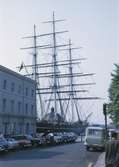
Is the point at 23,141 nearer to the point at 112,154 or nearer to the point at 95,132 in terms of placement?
the point at 95,132

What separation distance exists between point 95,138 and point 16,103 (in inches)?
1220

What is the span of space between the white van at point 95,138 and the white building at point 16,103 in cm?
2464

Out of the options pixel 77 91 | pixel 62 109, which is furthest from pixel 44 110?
pixel 77 91

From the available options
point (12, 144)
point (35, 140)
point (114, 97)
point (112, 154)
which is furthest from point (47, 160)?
point (35, 140)

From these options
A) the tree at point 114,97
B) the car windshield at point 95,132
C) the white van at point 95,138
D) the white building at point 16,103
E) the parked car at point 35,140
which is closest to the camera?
the tree at point 114,97

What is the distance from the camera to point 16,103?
6262 cm

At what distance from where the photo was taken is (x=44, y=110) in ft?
304

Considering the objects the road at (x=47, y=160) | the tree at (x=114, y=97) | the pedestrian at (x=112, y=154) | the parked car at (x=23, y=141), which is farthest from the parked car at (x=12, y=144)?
the pedestrian at (x=112, y=154)

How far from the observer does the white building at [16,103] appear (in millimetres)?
57531

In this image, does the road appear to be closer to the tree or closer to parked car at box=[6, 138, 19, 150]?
the tree

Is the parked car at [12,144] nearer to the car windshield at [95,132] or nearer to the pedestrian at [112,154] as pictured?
the car windshield at [95,132]

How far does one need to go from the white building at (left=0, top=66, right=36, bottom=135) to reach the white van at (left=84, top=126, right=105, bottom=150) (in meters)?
24.6

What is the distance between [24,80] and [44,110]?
2756cm

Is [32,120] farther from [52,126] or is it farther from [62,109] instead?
[62,109]
